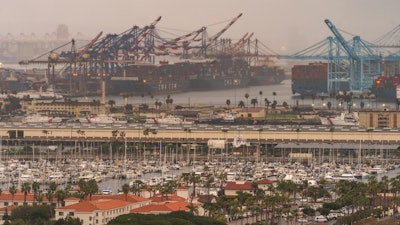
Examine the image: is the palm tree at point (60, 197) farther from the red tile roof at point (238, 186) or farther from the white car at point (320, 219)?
the white car at point (320, 219)

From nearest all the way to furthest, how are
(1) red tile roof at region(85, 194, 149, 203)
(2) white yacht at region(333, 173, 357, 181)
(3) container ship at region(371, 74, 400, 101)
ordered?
(1) red tile roof at region(85, 194, 149, 203) < (2) white yacht at region(333, 173, 357, 181) < (3) container ship at region(371, 74, 400, 101)

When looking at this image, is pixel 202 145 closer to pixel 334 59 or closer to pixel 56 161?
pixel 56 161

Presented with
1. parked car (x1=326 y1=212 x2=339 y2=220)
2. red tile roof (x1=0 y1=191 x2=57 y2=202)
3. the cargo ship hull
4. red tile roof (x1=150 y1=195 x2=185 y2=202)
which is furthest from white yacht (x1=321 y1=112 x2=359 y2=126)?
the cargo ship hull

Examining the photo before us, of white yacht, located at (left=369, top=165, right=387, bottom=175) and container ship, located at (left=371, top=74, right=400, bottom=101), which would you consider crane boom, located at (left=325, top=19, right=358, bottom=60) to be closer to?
container ship, located at (left=371, top=74, right=400, bottom=101)

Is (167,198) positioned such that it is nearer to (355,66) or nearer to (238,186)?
(238,186)

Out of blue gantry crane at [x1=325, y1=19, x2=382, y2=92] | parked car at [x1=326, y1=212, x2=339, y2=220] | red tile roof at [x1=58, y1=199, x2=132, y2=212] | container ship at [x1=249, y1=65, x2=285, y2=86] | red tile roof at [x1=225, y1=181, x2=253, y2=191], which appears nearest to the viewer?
red tile roof at [x1=58, y1=199, x2=132, y2=212]

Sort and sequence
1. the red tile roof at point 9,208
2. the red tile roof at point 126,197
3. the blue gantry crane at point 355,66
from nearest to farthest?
the red tile roof at point 9,208
the red tile roof at point 126,197
the blue gantry crane at point 355,66

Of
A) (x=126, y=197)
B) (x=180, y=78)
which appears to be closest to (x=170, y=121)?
(x=126, y=197)

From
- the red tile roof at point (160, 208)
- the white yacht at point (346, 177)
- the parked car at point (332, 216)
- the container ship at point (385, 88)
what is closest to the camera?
the red tile roof at point (160, 208)

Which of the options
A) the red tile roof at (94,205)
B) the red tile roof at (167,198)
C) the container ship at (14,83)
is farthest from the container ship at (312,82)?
the red tile roof at (94,205)
